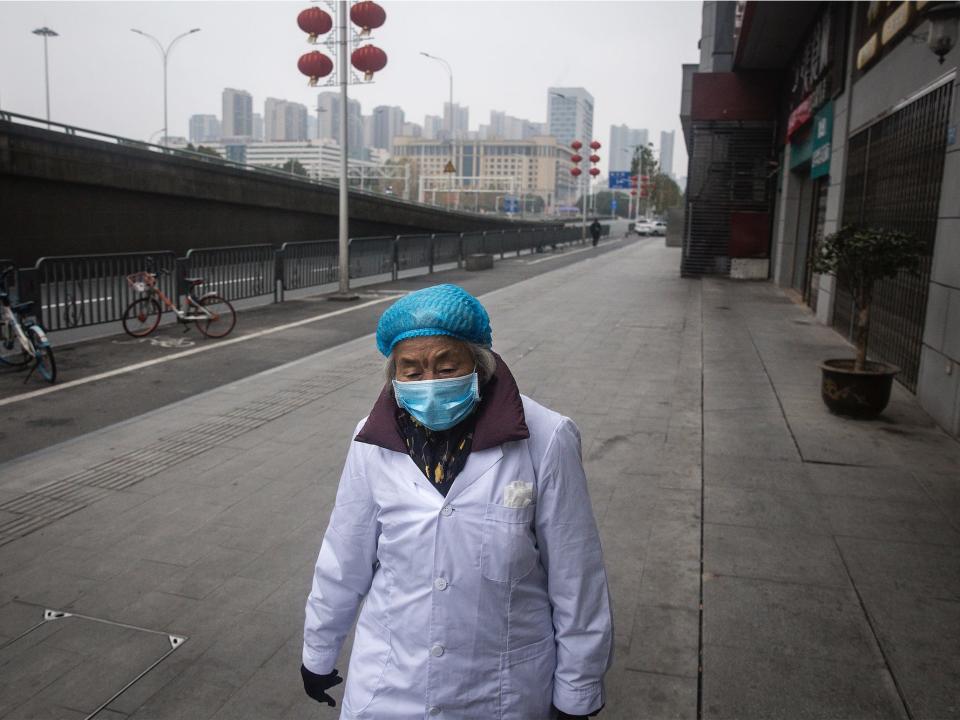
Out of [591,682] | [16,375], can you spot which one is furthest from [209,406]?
[591,682]

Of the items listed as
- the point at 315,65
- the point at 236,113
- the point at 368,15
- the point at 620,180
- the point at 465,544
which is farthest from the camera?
the point at 236,113

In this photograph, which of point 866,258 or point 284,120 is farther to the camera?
point 284,120

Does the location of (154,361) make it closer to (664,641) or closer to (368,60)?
(664,641)

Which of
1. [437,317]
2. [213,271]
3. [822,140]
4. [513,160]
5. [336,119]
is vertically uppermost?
[336,119]

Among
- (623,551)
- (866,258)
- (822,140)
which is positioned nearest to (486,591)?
(623,551)

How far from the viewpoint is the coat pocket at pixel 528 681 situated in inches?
83.4

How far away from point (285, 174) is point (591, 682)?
1222 inches

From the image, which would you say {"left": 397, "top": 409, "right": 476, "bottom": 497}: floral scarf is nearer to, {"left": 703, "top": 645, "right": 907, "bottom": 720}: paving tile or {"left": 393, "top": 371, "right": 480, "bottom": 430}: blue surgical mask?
{"left": 393, "top": 371, "right": 480, "bottom": 430}: blue surgical mask

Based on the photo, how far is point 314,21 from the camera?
16.8 m

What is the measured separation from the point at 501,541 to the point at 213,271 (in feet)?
46.1

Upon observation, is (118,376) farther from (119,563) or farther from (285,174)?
(285,174)

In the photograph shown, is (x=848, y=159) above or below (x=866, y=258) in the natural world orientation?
above

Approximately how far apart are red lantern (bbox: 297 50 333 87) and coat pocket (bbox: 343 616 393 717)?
16605 millimetres

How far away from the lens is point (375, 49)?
1741 cm
